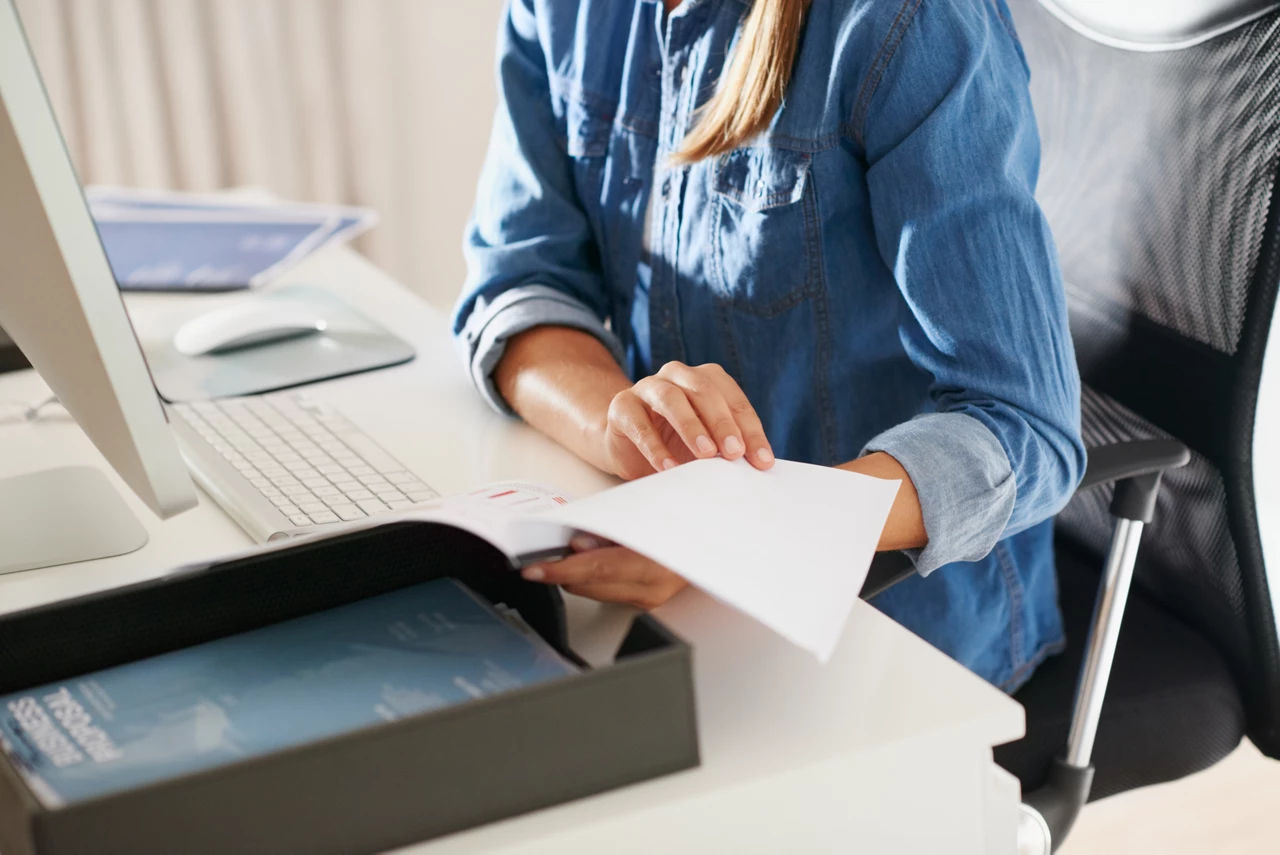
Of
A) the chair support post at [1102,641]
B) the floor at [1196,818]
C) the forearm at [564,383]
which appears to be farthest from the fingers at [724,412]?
the floor at [1196,818]

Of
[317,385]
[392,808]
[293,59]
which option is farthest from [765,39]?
[293,59]

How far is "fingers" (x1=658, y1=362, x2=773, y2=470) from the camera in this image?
2.32 feet

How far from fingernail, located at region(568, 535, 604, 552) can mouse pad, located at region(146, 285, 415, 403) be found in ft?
1.54

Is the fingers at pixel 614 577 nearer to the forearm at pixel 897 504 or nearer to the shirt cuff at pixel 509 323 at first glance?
the forearm at pixel 897 504

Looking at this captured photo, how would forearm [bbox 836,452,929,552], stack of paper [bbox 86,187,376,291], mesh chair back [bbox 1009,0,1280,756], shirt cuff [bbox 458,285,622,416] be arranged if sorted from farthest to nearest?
1. stack of paper [bbox 86,187,376,291]
2. shirt cuff [bbox 458,285,622,416]
3. mesh chair back [bbox 1009,0,1280,756]
4. forearm [bbox 836,452,929,552]

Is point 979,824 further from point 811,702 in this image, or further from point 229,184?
point 229,184

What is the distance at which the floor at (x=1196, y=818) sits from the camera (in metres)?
1.61

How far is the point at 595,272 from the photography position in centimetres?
113

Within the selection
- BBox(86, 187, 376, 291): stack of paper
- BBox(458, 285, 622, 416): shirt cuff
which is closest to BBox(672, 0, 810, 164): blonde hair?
BBox(458, 285, 622, 416): shirt cuff

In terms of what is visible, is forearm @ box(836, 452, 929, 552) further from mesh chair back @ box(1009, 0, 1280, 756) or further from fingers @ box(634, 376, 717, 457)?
mesh chair back @ box(1009, 0, 1280, 756)

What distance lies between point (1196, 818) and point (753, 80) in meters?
1.25

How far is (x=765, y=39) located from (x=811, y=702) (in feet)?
1.54

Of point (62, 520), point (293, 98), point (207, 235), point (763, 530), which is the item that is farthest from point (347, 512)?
point (293, 98)

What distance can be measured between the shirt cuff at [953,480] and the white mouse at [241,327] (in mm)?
561
